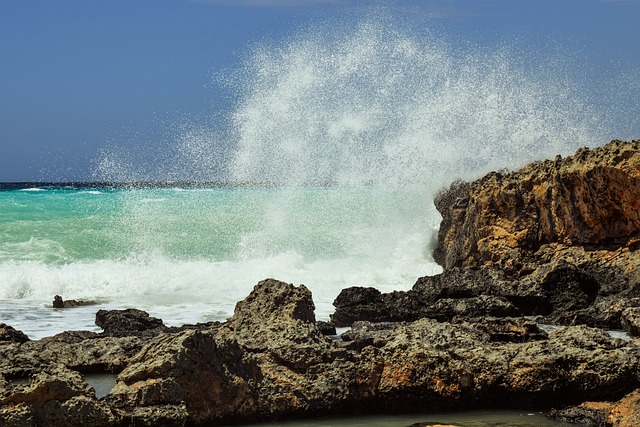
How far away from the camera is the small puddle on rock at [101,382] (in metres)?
7.30

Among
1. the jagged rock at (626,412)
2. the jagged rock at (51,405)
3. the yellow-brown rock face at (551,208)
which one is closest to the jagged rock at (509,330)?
the jagged rock at (626,412)

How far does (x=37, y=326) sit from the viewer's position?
1181cm

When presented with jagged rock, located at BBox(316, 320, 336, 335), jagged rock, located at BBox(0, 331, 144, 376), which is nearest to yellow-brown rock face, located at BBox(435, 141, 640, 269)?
jagged rock, located at BBox(316, 320, 336, 335)

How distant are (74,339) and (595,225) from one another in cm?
675

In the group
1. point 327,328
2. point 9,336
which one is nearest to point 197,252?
point 327,328

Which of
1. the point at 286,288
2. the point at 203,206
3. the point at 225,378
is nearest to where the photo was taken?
the point at 225,378

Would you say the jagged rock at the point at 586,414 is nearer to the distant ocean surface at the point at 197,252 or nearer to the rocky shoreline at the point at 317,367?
the rocky shoreline at the point at 317,367

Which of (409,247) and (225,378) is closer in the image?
(225,378)

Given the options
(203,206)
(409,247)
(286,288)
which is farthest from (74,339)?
(203,206)

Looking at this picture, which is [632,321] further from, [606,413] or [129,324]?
[129,324]

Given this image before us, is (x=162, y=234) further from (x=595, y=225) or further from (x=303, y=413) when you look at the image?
(x=303, y=413)

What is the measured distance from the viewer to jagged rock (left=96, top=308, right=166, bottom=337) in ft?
32.0

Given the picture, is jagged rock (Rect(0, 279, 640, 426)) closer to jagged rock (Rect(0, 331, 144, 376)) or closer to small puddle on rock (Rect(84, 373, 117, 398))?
jagged rock (Rect(0, 331, 144, 376))

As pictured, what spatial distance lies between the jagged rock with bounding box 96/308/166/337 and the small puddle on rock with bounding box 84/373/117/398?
1.70 m
